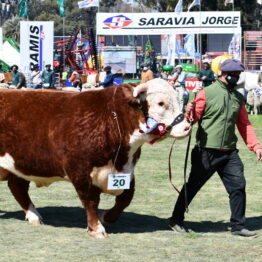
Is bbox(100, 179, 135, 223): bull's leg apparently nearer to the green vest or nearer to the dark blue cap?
the green vest

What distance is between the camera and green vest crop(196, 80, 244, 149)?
7414 millimetres

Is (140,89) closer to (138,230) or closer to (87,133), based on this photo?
(87,133)

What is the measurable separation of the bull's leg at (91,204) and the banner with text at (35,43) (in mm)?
20108

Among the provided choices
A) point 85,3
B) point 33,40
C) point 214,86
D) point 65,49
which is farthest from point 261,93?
point 65,49

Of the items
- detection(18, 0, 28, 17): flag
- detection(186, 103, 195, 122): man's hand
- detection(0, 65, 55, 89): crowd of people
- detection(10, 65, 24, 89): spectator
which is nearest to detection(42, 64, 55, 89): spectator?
detection(0, 65, 55, 89): crowd of people

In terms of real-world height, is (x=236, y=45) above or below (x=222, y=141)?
below

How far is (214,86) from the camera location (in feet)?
24.5

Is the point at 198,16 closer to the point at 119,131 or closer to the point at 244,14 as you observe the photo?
the point at 119,131

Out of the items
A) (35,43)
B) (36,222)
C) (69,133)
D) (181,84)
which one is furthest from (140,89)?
(35,43)

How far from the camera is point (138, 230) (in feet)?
25.3

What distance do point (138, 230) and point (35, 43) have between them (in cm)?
2005

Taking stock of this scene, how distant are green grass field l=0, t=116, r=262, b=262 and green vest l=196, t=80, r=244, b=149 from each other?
912mm

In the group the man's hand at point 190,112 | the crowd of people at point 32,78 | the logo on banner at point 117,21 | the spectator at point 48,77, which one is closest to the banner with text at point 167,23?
the logo on banner at point 117,21

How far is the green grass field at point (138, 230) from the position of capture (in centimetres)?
654
